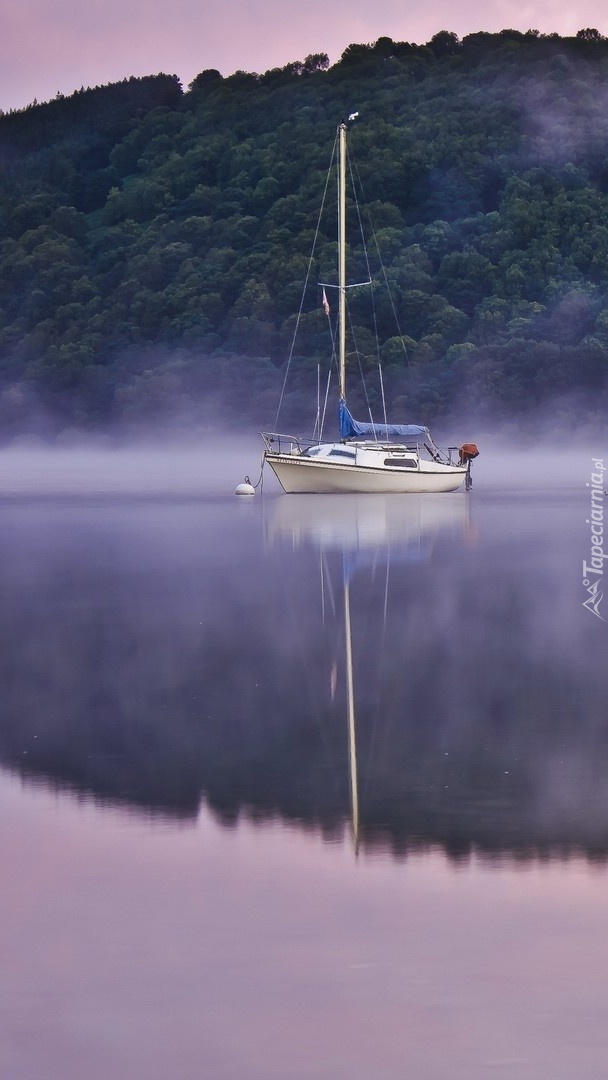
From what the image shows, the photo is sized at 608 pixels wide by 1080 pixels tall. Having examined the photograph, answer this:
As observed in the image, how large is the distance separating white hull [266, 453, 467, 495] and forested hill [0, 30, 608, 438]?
64756 mm

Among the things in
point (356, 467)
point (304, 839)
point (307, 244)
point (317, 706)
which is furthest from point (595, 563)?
point (307, 244)

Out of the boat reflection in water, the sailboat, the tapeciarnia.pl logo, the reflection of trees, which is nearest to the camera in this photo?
the reflection of trees

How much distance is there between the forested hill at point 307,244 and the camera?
422 ft

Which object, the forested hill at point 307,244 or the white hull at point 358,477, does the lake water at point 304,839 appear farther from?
the forested hill at point 307,244

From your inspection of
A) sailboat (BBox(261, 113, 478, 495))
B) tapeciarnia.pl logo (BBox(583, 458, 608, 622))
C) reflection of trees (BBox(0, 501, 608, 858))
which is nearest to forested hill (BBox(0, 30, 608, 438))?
sailboat (BBox(261, 113, 478, 495))

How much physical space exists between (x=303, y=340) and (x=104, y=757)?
120 metres

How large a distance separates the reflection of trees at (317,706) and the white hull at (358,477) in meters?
32.2

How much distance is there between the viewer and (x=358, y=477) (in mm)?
57188

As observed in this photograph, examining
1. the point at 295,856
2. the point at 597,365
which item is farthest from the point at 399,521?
the point at 597,365

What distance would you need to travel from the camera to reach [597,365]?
123938 mm

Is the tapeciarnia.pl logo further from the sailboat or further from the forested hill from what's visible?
the forested hill

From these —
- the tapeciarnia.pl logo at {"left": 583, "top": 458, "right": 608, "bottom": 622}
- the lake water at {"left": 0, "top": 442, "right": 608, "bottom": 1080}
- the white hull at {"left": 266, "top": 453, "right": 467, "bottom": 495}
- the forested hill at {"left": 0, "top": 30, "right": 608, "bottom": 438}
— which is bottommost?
the lake water at {"left": 0, "top": 442, "right": 608, "bottom": 1080}

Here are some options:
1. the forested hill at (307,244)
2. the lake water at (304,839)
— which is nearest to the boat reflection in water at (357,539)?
the lake water at (304,839)

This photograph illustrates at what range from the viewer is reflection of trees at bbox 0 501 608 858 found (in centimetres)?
1001
